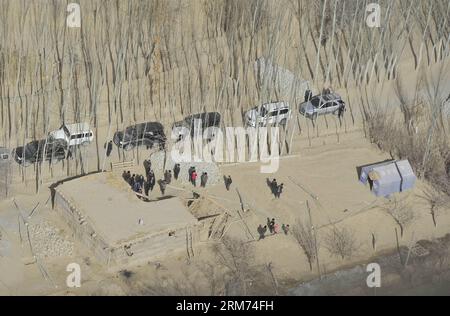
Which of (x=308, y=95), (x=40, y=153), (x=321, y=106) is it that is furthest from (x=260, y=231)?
(x=40, y=153)

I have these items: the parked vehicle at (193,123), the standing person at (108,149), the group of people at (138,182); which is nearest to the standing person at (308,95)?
the parked vehicle at (193,123)

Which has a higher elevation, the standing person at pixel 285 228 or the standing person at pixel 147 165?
the standing person at pixel 147 165

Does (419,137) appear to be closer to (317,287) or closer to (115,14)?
(317,287)

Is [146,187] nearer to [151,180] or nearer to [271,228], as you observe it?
[151,180]

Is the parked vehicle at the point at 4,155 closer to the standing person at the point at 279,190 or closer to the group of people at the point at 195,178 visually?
the group of people at the point at 195,178
